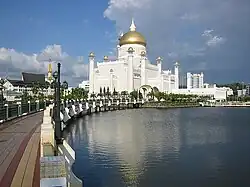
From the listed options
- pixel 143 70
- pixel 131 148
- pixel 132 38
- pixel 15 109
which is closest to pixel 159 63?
pixel 143 70

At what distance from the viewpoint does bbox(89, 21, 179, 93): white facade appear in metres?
101

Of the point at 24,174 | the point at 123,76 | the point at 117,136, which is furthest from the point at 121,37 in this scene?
the point at 24,174

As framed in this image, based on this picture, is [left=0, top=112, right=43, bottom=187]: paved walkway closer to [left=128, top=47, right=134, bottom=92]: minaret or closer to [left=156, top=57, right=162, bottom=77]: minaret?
[left=128, top=47, right=134, bottom=92]: minaret

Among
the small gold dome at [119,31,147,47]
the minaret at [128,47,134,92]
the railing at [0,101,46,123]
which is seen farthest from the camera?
the small gold dome at [119,31,147,47]

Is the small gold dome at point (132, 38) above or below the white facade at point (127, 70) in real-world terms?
above

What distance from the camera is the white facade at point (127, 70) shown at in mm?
101000

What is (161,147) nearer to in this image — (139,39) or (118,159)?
(118,159)

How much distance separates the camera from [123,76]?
101750 mm

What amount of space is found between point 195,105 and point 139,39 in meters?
26.5

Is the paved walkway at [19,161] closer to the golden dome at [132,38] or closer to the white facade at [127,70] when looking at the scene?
the white facade at [127,70]

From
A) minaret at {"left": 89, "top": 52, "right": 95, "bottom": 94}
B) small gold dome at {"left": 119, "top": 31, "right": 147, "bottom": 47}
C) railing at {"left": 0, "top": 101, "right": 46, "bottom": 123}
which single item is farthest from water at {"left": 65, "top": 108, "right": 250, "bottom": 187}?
small gold dome at {"left": 119, "top": 31, "right": 147, "bottom": 47}

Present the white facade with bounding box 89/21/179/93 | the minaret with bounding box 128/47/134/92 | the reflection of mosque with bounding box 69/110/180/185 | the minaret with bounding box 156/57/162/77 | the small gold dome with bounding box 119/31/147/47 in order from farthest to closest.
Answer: the minaret with bounding box 156/57/162/77 → the small gold dome with bounding box 119/31/147/47 → the white facade with bounding box 89/21/179/93 → the minaret with bounding box 128/47/134/92 → the reflection of mosque with bounding box 69/110/180/185

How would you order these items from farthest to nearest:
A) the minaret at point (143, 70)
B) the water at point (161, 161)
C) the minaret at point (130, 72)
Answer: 1. the minaret at point (143, 70)
2. the minaret at point (130, 72)
3. the water at point (161, 161)

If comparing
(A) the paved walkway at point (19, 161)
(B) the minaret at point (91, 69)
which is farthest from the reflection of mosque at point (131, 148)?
(B) the minaret at point (91, 69)
